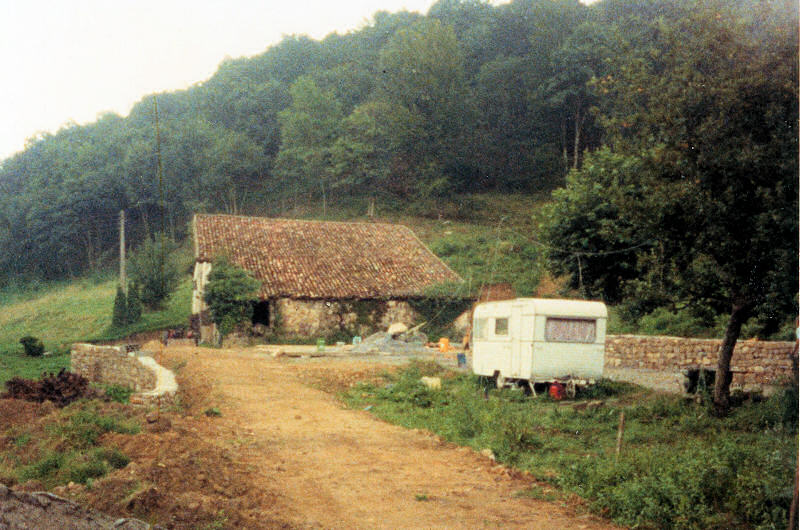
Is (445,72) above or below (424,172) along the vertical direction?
above

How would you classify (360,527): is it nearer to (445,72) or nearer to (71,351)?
(71,351)

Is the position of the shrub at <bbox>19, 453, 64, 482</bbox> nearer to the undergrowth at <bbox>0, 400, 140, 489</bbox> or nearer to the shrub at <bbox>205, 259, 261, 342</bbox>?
the undergrowth at <bbox>0, 400, 140, 489</bbox>

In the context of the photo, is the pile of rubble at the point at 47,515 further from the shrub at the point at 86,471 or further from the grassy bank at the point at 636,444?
the grassy bank at the point at 636,444

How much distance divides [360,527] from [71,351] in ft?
58.7

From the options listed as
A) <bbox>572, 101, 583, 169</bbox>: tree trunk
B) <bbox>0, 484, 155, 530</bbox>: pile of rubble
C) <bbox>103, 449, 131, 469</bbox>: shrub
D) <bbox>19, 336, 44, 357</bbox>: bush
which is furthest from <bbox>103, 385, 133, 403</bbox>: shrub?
<bbox>572, 101, 583, 169</bbox>: tree trunk

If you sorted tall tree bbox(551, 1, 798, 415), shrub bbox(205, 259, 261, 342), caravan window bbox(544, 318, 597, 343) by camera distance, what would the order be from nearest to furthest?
tall tree bbox(551, 1, 798, 415) < caravan window bbox(544, 318, 597, 343) < shrub bbox(205, 259, 261, 342)

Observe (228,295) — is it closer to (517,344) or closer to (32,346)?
(32,346)

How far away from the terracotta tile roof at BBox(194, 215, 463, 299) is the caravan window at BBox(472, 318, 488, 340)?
13.3 m

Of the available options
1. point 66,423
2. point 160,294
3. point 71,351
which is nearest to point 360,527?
point 66,423

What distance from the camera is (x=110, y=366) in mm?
20125

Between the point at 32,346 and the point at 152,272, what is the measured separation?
19.5 feet

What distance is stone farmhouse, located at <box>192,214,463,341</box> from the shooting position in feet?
104

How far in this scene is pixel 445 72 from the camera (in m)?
54.0

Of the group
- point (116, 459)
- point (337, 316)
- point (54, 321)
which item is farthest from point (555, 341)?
point (337, 316)
